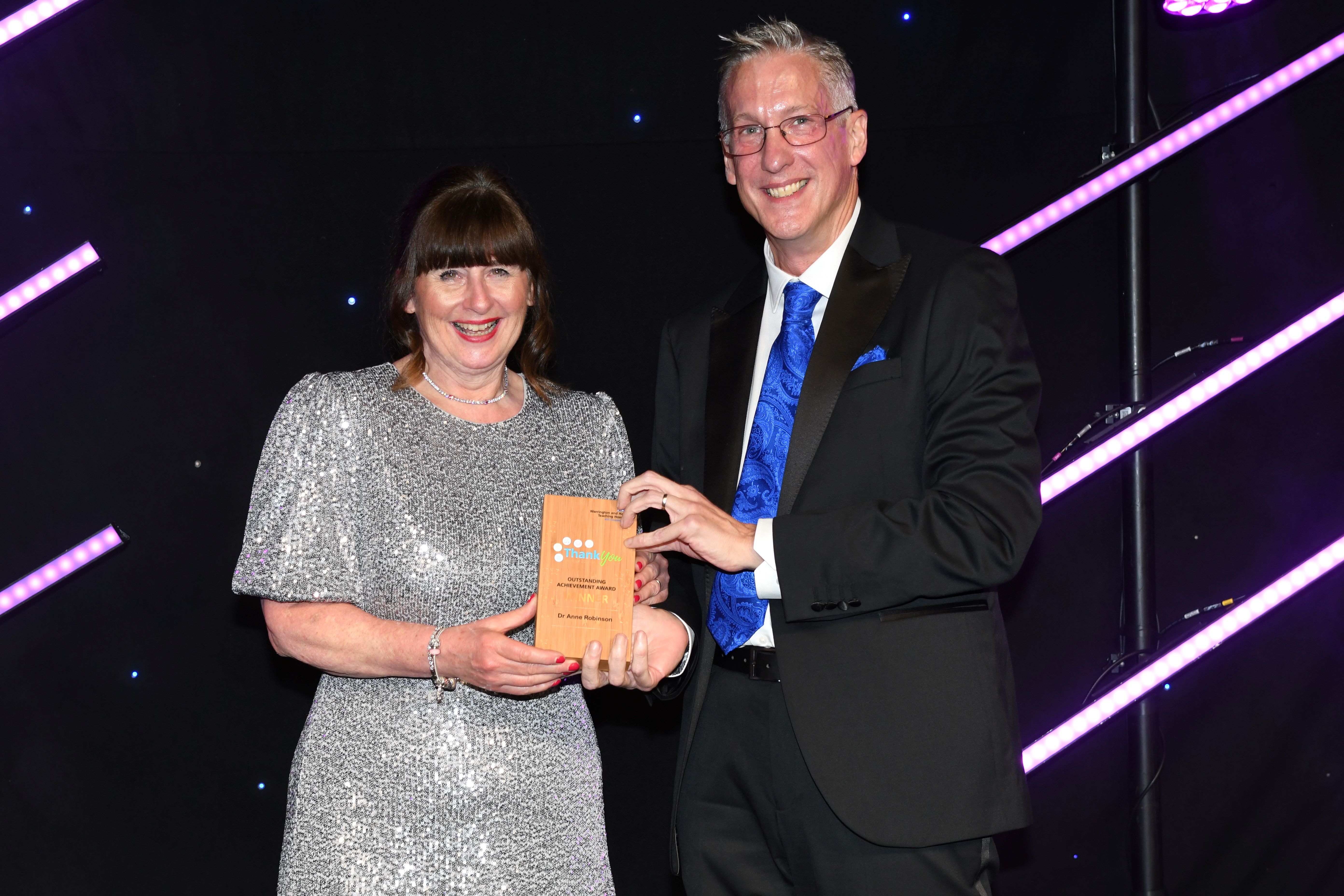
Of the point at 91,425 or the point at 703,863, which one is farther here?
the point at 91,425

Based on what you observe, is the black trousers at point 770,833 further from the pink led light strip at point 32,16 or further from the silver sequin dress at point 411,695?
the pink led light strip at point 32,16

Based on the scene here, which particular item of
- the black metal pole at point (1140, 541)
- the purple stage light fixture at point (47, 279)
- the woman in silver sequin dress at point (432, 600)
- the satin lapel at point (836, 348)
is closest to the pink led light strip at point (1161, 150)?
the black metal pole at point (1140, 541)

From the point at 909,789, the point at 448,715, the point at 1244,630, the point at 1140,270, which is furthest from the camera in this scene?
the point at 1244,630

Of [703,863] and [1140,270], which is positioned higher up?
[1140,270]

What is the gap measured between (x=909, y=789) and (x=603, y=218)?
1.93 metres

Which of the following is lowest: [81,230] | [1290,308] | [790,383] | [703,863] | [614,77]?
[703,863]

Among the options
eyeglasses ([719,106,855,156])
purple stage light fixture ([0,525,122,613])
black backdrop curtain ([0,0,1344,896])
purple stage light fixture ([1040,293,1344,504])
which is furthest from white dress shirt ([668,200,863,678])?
purple stage light fixture ([0,525,122,613])

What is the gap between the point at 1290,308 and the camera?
10.4 ft

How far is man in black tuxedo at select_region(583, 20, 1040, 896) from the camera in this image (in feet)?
5.80

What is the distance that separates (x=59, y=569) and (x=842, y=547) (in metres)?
A: 2.17

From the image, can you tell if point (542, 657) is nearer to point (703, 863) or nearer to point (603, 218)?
point (703, 863)

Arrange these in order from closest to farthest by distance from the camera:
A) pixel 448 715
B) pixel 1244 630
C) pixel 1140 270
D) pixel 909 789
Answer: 1. pixel 909 789
2. pixel 448 715
3. pixel 1140 270
4. pixel 1244 630

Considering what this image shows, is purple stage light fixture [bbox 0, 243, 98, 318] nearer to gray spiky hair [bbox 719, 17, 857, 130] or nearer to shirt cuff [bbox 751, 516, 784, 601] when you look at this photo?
gray spiky hair [bbox 719, 17, 857, 130]

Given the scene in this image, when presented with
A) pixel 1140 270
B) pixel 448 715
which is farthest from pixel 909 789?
pixel 1140 270
